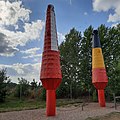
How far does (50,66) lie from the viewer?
11.0 meters

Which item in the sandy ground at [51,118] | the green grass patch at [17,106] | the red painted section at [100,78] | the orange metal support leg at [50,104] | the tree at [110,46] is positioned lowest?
the sandy ground at [51,118]

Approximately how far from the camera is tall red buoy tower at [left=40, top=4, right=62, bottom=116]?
10.7 meters

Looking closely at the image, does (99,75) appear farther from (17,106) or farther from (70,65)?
(70,65)

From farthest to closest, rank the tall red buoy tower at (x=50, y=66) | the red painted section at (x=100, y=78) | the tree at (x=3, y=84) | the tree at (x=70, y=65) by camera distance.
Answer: the tree at (x=70, y=65)
the tree at (x=3, y=84)
the red painted section at (x=100, y=78)
the tall red buoy tower at (x=50, y=66)

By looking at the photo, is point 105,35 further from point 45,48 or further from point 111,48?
point 45,48

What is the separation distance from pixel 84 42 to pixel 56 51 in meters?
14.9

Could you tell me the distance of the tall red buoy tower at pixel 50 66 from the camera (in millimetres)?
10695

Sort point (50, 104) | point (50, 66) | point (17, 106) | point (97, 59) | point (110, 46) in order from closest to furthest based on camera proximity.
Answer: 1. point (50, 104)
2. point (50, 66)
3. point (97, 59)
4. point (17, 106)
5. point (110, 46)

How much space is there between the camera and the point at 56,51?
38.1 feet

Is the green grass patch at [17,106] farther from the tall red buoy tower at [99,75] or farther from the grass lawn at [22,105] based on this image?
the tall red buoy tower at [99,75]

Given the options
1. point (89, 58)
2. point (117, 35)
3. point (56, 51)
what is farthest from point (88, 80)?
point (56, 51)

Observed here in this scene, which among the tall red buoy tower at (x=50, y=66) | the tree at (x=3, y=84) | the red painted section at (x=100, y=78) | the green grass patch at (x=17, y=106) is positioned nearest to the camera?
the tall red buoy tower at (x=50, y=66)

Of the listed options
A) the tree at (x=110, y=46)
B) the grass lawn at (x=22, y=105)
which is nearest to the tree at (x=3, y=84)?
the grass lawn at (x=22, y=105)

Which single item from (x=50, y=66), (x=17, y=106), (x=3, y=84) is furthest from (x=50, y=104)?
(x=3, y=84)
